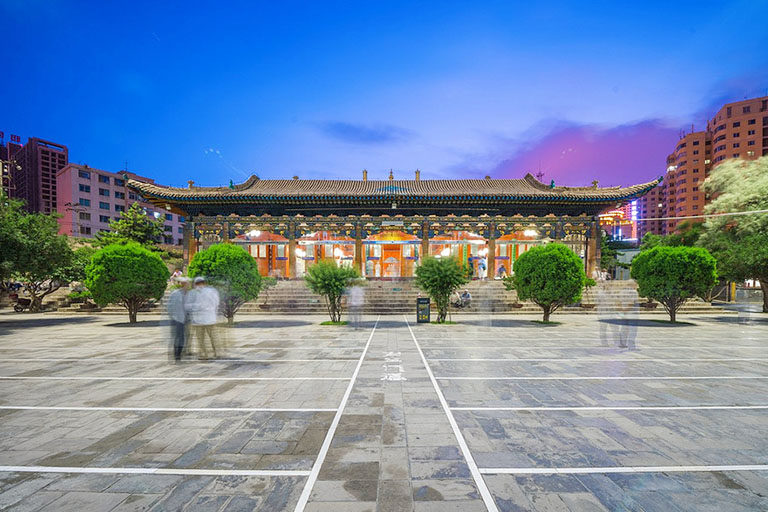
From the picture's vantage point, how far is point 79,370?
23.1 ft

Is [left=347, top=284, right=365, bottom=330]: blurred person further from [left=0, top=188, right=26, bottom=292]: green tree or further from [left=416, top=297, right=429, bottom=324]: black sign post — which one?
[left=0, top=188, right=26, bottom=292]: green tree

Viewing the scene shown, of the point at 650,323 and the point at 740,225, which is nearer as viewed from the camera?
the point at 650,323

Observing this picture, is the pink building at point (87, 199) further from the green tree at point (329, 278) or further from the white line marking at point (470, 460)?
the white line marking at point (470, 460)

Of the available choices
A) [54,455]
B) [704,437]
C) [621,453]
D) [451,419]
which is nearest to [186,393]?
[54,455]

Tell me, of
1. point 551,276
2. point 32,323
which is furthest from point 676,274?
point 32,323

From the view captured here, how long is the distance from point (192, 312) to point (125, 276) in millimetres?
9421

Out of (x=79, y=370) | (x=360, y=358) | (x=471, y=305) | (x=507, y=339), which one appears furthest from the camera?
(x=471, y=305)

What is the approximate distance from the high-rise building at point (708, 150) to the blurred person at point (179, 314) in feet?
185

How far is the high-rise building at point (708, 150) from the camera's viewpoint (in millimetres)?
59000

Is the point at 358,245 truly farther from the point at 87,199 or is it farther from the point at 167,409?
the point at 87,199

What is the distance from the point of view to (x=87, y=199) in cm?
4847

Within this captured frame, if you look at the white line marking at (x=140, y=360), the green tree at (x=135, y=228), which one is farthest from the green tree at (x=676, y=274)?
the green tree at (x=135, y=228)

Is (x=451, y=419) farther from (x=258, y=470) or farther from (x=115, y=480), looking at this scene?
(x=115, y=480)

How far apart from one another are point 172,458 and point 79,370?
5.40 metres
